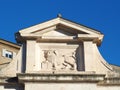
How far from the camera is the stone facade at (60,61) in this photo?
15203 mm

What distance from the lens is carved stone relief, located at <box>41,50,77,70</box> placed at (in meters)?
15.7

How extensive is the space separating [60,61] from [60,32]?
1.35m

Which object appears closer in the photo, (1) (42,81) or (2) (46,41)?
(1) (42,81)

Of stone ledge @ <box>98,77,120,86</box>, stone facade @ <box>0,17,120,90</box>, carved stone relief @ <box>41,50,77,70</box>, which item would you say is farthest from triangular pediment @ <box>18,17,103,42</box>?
stone ledge @ <box>98,77,120,86</box>

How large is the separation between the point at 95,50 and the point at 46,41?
82.9 inches

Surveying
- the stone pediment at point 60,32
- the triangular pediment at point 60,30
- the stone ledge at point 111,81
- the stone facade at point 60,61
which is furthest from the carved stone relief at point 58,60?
the stone ledge at point 111,81

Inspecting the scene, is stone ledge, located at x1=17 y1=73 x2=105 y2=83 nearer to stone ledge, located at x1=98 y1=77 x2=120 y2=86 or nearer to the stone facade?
the stone facade

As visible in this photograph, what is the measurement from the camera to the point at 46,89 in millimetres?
15148

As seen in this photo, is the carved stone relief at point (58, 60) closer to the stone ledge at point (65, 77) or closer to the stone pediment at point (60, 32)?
the stone ledge at point (65, 77)

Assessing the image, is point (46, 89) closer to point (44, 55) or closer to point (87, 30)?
point (44, 55)

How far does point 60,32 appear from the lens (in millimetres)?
16422

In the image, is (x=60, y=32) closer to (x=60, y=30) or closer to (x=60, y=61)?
(x=60, y=30)

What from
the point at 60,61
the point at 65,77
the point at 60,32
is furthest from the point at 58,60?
the point at 60,32

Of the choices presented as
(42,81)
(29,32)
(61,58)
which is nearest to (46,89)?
(42,81)
